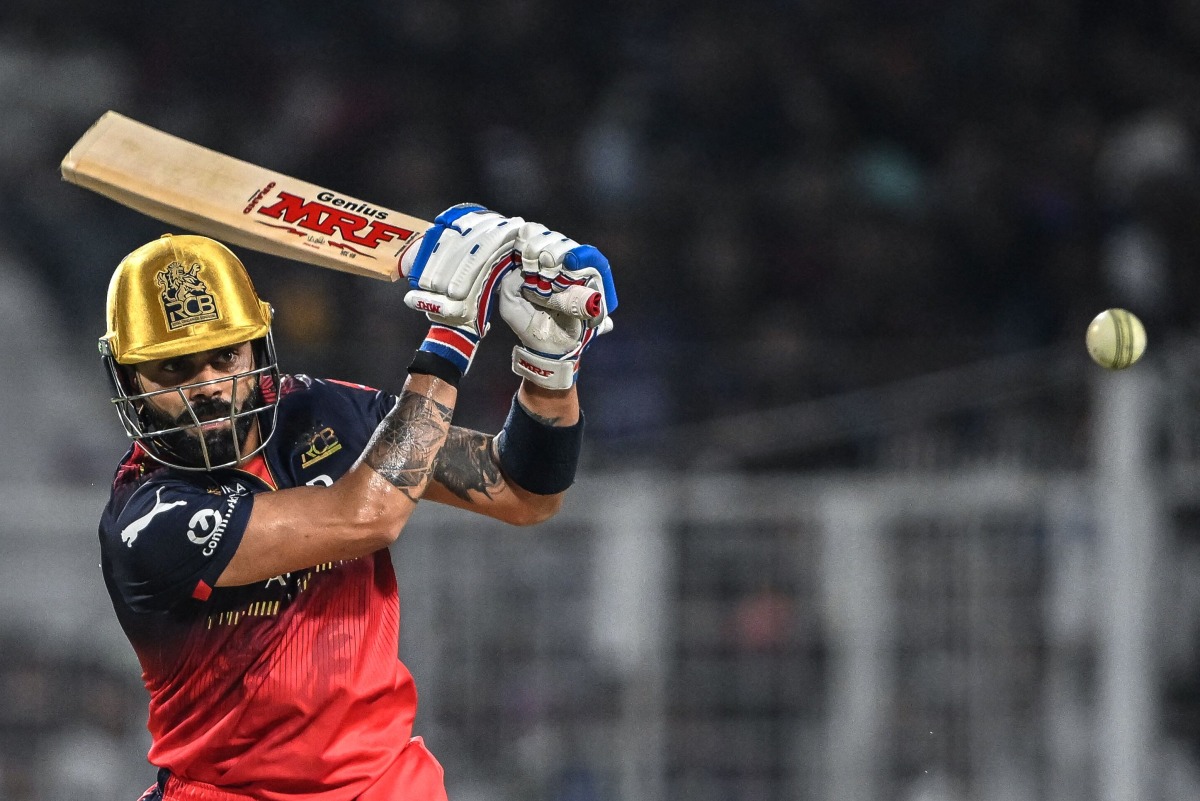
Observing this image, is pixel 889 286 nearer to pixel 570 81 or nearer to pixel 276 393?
pixel 570 81

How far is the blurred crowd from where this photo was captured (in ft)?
26.2

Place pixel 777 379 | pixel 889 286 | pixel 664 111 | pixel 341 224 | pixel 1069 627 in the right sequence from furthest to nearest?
pixel 664 111, pixel 889 286, pixel 777 379, pixel 1069 627, pixel 341 224

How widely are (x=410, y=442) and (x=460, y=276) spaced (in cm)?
31

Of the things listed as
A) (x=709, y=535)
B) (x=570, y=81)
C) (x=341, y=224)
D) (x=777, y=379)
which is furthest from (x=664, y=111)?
(x=341, y=224)

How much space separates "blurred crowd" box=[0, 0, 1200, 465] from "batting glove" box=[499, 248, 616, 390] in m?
4.12

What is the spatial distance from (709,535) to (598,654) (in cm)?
56

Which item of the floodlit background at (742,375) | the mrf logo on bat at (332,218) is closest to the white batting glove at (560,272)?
the mrf logo on bat at (332,218)

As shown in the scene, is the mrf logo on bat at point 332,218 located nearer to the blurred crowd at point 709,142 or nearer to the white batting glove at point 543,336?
the white batting glove at point 543,336

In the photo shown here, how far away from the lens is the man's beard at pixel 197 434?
9.83 feet

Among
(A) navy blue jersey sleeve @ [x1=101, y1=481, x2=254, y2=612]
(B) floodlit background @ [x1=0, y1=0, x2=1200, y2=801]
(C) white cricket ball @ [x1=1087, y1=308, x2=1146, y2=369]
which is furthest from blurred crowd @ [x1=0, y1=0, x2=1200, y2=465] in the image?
(A) navy blue jersey sleeve @ [x1=101, y1=481, x2=254, y2=612]

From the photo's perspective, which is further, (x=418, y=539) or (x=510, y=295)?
(x=418, y=539)

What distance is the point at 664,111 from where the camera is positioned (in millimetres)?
8766

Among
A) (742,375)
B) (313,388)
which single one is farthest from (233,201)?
(742,375)

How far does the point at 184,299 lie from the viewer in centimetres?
302
